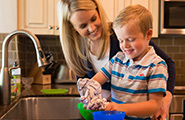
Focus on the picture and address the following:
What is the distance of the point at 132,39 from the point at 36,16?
5.29ft

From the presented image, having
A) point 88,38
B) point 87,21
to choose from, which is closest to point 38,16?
point 88,38

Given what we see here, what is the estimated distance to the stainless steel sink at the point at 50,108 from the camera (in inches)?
76.3

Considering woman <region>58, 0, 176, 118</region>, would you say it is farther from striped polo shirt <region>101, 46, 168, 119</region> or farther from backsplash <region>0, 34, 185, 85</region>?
backsplash <region>0, 34, 185, 85</region>

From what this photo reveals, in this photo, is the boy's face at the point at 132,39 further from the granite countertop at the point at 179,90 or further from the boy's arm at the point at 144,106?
the granite countertop at the point at 179,90

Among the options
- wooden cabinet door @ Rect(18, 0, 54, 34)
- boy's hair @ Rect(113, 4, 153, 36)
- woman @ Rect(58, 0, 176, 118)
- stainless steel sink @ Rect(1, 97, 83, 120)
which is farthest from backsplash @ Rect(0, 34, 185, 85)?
boy's hair @ Rect(113, 4, 153, 36)

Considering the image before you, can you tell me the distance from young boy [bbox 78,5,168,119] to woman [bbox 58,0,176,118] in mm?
153

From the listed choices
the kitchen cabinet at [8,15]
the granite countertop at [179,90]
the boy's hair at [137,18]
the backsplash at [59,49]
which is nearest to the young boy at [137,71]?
the boy's hair at [137,18]

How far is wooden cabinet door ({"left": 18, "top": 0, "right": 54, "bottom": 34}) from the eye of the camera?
96.4 inches

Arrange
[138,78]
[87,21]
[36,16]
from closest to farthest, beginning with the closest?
1. [138,78]
2. [87,21]
3. [36,16]

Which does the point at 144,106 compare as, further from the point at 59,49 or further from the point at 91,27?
the point at 59,49

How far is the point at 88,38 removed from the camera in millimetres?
1402

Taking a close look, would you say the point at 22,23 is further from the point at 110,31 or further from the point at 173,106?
the point at 173,106

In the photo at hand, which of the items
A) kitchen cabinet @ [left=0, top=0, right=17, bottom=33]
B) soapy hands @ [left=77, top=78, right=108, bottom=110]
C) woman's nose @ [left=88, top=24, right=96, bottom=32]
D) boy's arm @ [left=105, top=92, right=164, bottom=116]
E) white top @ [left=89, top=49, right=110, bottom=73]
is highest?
kitchen cabinet @ [left=0, top=0, right=17, bottom=33]

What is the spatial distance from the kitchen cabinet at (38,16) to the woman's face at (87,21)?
46.3 inches
